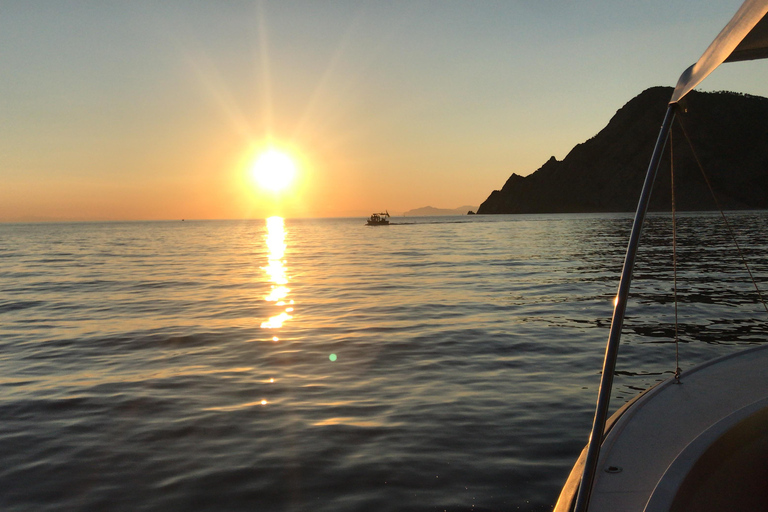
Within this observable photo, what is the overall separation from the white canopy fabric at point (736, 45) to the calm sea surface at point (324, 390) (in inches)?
163

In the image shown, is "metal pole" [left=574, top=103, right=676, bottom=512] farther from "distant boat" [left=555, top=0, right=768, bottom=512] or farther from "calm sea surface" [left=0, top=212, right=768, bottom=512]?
"calm sea surface" [left=0, top=212, right=768, bottom=512]

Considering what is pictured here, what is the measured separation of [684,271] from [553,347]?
18.5 m

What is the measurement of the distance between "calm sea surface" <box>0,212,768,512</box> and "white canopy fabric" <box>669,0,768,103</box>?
4.14 metres

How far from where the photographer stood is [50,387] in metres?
10.1

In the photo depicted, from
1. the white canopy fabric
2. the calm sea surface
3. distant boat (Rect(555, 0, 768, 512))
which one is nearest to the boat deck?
distant boat (Rect(555, 0, 768, 512))

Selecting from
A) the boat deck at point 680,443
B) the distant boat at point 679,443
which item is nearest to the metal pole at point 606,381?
the distant boat at point 679,443

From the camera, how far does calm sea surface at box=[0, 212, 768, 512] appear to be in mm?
6191

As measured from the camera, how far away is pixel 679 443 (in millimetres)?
4113

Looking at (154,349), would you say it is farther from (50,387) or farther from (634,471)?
(634,471)

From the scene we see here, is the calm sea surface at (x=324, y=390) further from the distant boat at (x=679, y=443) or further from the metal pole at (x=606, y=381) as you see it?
the metal pole at (x=606, y=381)

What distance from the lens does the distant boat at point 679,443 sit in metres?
3.18

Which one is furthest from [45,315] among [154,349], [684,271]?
[684,271]

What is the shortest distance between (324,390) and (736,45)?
26.3 ft

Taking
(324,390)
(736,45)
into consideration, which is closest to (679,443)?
(736,45)
